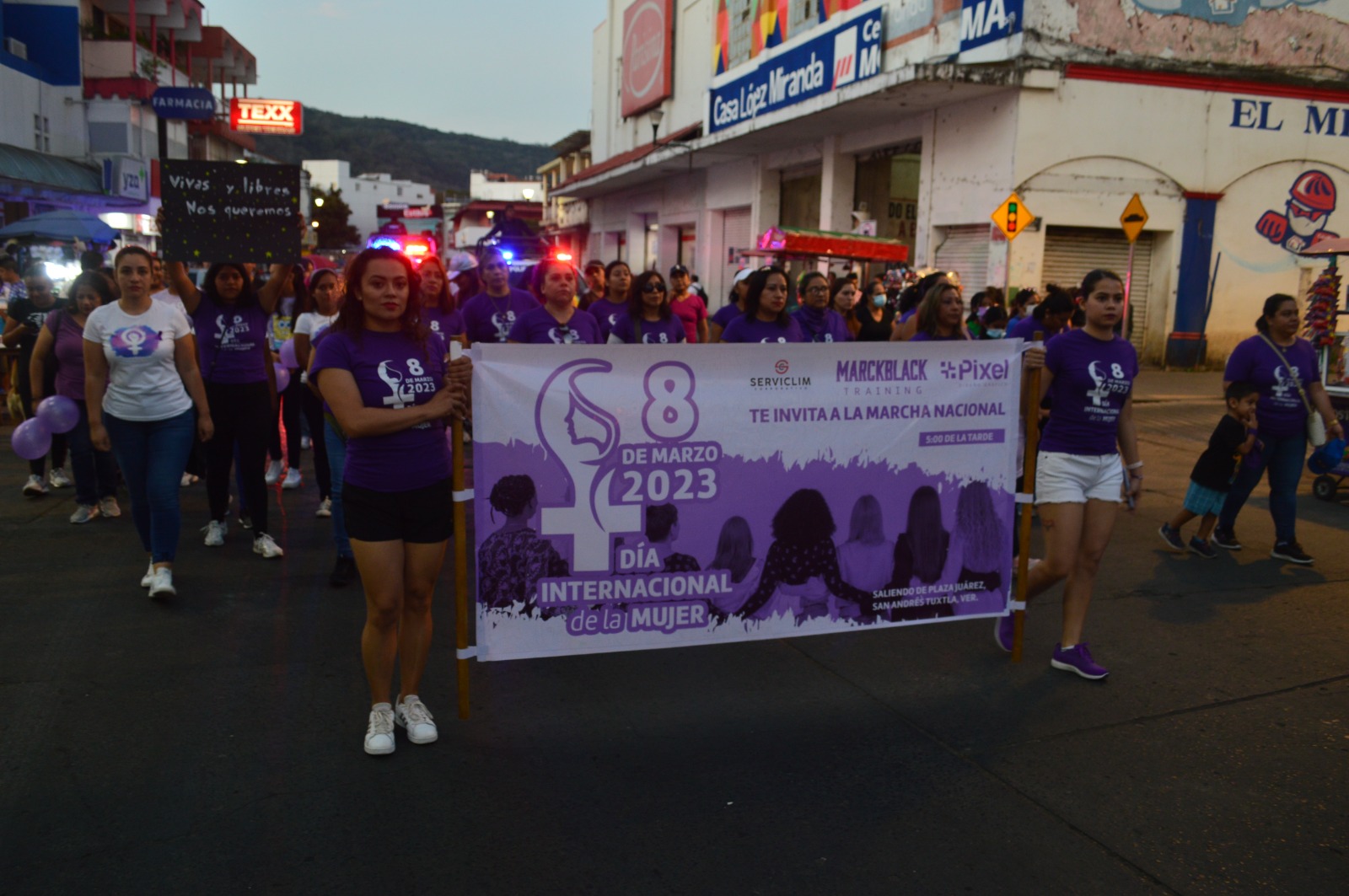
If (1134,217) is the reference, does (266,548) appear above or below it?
below

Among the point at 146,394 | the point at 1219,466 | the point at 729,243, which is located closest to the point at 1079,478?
the point at 1219,466

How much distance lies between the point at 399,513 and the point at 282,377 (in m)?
5.68

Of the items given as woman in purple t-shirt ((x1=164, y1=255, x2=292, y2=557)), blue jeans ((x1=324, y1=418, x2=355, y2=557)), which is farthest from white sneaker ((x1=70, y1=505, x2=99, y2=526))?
blue jeans ((x1=324, y1=418, x2=355, y2=557))

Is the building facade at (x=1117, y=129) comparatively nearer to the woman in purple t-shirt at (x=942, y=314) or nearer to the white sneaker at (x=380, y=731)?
the woman in purple t-shirt at (x=942, y=314)

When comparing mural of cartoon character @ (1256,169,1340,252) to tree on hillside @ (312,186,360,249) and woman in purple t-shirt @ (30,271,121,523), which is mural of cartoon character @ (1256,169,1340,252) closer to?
woman in purple t-shirt @ (30,271,121,523)

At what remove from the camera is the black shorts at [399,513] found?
12.8 ft

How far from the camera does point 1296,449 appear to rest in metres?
7.27

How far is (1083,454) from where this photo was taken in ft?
16.2


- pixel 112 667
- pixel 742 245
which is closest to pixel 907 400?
pixel 112 667

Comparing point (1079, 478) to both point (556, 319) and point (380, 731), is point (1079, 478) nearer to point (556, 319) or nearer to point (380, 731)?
point (380, 731)

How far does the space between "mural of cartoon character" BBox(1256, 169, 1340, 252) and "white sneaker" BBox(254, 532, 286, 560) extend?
63.0ft

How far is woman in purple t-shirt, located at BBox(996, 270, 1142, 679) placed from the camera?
4.95m

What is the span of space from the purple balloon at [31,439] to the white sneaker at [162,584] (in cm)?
232

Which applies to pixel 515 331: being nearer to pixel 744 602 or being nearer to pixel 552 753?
pixel 744 602
